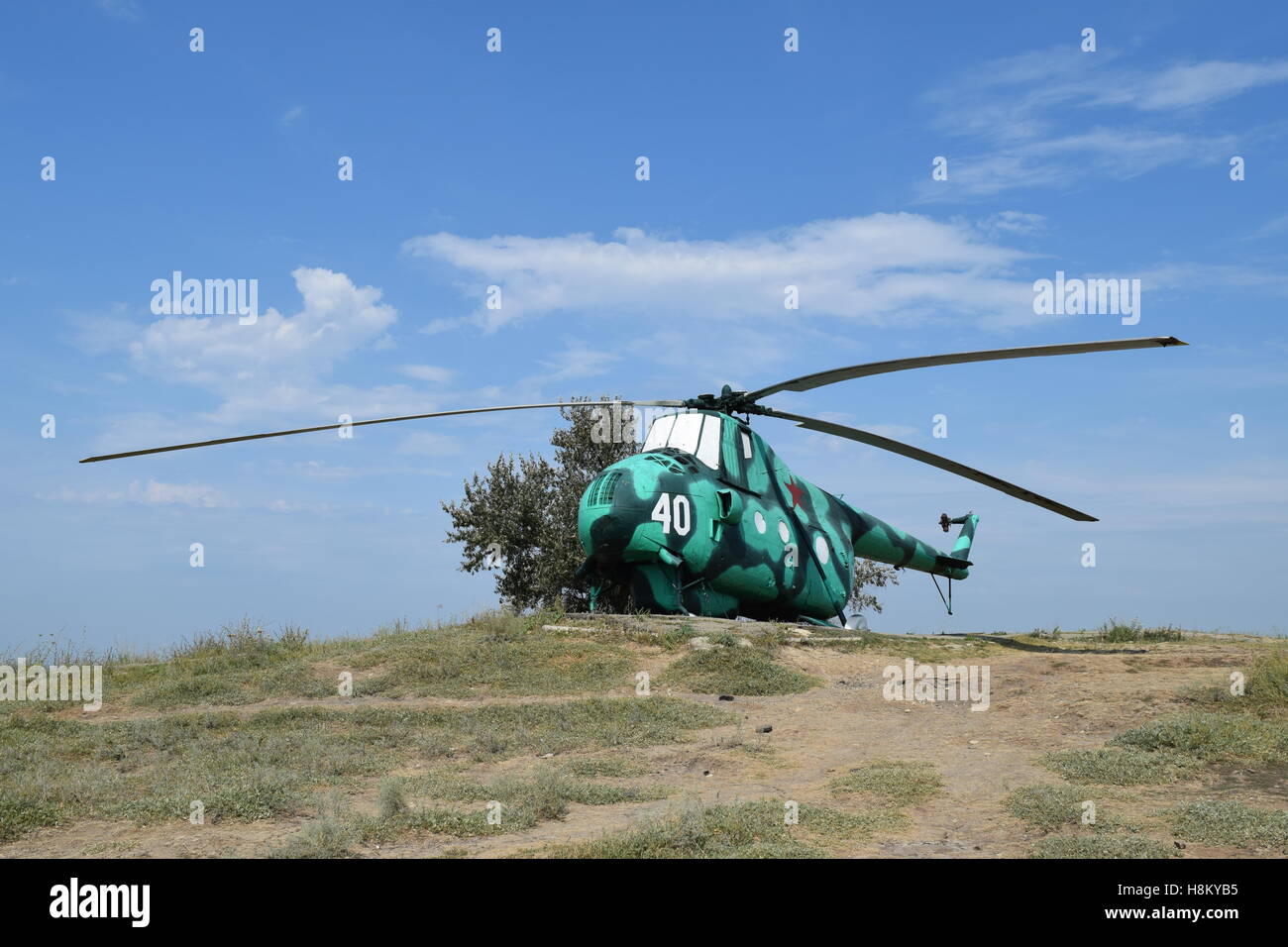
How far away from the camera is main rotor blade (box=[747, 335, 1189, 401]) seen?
12328 mm

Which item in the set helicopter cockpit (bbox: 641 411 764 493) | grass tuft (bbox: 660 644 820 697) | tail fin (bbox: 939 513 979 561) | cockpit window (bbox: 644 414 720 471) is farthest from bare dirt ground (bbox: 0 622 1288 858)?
tail fin (bbox: 939 513 979 561)

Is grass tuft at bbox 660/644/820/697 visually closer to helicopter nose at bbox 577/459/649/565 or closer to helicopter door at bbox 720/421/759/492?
helicopter nose at bbox 577/459/649/565

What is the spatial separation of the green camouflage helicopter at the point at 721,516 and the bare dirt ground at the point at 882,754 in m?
2.33

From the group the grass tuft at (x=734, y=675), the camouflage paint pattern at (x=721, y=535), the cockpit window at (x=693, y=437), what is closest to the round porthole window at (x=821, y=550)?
the camouflage paint pattern at (x=721, y=535)

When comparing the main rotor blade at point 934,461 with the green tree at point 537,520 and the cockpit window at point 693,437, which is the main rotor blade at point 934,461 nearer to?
the cockpit window at point 693,437

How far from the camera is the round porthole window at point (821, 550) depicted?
21516mm

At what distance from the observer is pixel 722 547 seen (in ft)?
61.4

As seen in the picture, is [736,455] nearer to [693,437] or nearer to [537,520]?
[693,437]

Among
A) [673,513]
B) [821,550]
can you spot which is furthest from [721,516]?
[821,550]

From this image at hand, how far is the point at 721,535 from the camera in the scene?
1872cm

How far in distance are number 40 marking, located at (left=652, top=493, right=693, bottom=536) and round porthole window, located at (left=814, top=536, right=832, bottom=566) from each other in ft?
15.5

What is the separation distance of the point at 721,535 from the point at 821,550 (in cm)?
396

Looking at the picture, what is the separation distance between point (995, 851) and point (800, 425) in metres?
12.7
